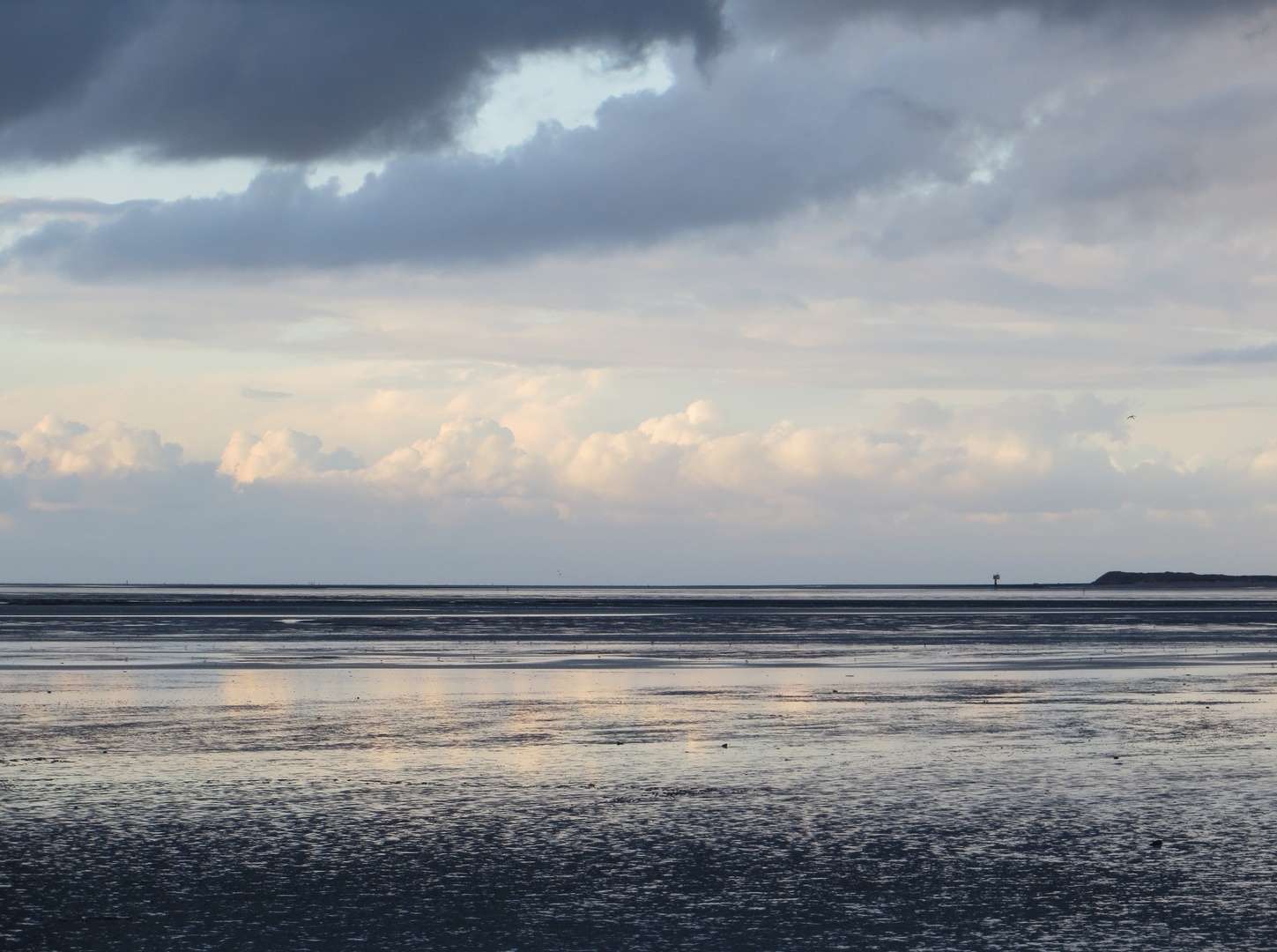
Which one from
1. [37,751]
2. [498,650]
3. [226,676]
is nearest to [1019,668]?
[498,650]

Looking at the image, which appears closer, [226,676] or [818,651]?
[226,676]

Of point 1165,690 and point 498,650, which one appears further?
point 498,650

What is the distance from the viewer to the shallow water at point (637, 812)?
892 cm

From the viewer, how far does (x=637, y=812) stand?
12766 mm

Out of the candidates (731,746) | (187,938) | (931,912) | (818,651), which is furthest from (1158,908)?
(818,651)

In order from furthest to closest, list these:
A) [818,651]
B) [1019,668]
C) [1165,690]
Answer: [818,651] → [1019,668] → [1165,690]

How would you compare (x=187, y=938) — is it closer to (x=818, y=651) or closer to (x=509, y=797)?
(x=509, y=797)

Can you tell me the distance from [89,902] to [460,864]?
2.69 m

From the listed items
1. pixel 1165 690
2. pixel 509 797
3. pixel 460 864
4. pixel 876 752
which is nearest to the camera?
pixel 460 864

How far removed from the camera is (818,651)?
39.7m

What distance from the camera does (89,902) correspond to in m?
9.34

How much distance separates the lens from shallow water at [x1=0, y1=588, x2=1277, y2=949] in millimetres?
8922

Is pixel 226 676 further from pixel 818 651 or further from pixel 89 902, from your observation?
pixel 89 902

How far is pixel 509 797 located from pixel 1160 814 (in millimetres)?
6208
